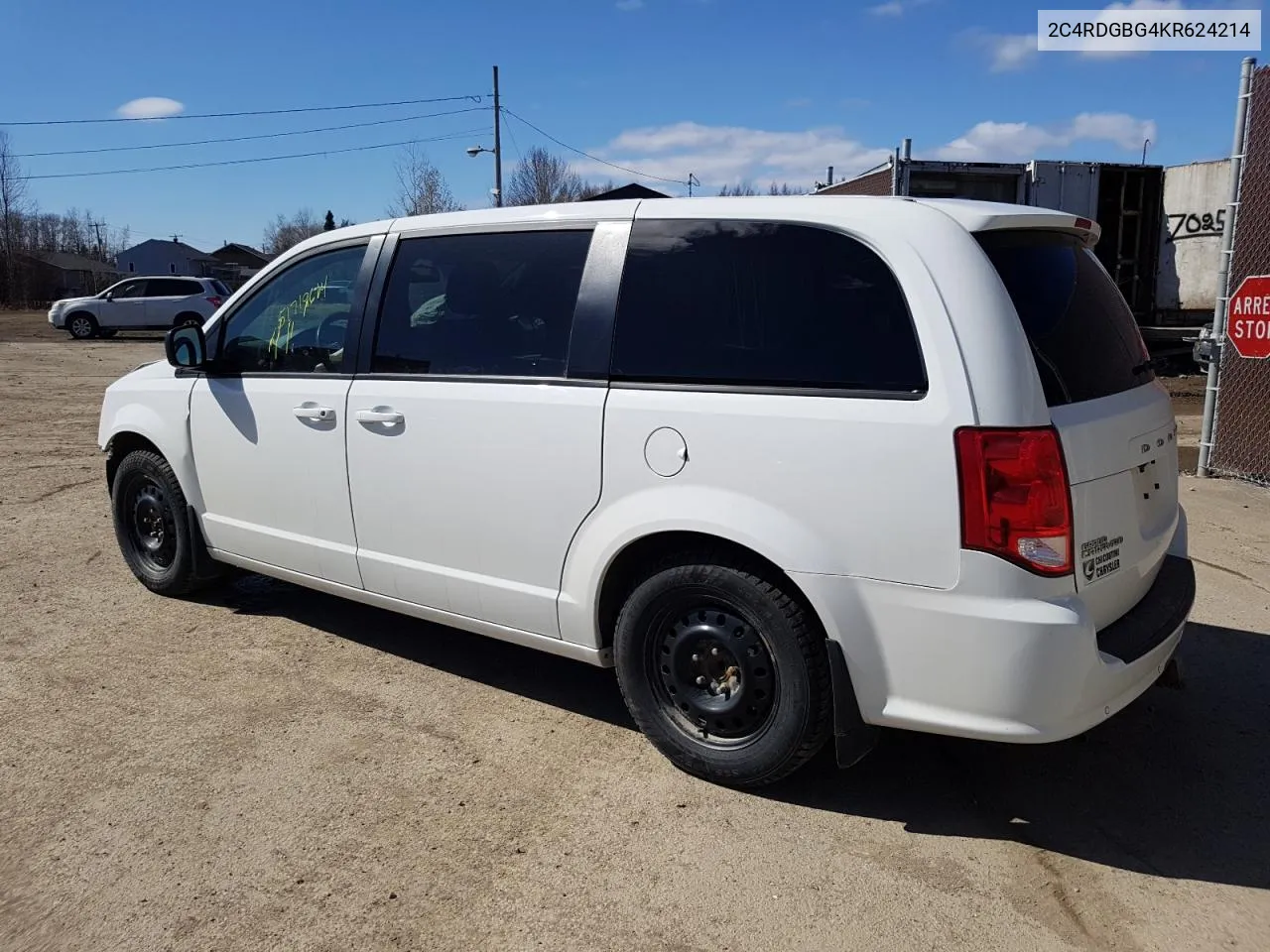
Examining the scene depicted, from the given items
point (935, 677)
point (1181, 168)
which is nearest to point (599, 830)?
point (935, 677)

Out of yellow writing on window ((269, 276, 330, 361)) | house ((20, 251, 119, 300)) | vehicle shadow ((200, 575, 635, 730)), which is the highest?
house ((20, 251, 119, 300))

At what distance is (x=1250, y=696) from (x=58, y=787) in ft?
15.0

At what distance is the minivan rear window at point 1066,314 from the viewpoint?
114 inches

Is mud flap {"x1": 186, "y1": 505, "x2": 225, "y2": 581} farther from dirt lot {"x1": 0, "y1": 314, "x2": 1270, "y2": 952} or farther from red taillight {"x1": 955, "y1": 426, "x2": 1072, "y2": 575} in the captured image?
red taillight {"x1": 955, "y1": 426, "x2": 1072, "y2": 575}

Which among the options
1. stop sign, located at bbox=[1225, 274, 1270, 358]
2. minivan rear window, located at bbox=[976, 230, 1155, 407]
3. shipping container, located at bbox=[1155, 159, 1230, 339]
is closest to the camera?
minivan rear window, located at bbox=[976, 230, 1155, 407]

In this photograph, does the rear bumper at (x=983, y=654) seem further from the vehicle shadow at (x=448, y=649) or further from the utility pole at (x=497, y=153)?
the utility pole at (x=497, y=153)

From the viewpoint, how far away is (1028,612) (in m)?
2.70

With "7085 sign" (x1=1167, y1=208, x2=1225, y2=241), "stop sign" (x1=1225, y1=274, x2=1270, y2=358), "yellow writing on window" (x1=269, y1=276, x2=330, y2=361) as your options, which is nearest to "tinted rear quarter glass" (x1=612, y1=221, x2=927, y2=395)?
"yellow writing on window" (x1=269, y1=276, x2=330, y2=361)

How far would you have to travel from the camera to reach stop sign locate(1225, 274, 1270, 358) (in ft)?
24.0

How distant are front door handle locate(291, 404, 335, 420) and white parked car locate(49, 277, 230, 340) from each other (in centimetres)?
2610

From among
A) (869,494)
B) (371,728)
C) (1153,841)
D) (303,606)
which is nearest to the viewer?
(869,494)

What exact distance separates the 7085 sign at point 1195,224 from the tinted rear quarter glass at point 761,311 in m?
13.4

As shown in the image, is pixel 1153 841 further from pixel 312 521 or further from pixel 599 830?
pixel 312 521

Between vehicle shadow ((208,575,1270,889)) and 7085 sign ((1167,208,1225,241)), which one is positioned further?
7085 sign ((1167,208,1225,241))
